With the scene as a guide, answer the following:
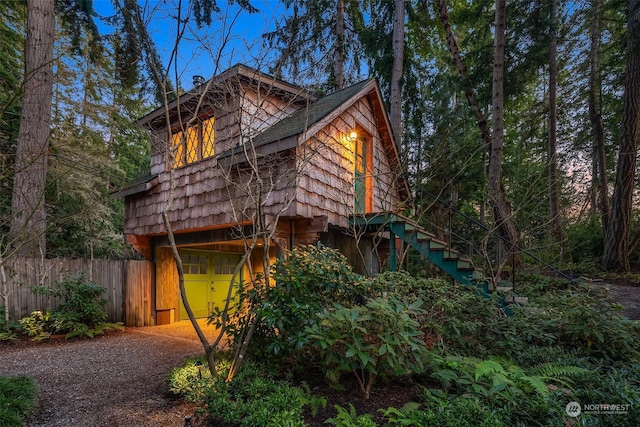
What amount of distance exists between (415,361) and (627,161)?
912cm

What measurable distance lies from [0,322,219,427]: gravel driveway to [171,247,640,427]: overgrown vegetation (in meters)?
0.35

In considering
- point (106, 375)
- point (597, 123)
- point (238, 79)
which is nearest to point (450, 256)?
point (238, 79)

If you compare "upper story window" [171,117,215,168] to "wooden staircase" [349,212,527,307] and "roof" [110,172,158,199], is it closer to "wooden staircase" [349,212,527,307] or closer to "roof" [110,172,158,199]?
"roof" [110,172,158,199]

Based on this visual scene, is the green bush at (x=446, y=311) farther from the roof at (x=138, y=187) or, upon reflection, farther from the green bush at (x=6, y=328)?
the green bush at (x=6, y=328)

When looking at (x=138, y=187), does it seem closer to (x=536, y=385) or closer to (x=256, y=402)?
(x=256, y=402)

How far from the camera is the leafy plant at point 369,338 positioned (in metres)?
2.75

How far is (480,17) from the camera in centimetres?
968

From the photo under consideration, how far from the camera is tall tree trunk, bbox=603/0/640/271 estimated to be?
309 inches

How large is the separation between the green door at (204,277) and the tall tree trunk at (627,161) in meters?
10.3

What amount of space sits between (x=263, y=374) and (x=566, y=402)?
8.76ft

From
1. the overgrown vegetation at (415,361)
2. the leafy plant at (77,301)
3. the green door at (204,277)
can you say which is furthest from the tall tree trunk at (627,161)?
the leafy plant at (77,301)

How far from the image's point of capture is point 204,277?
8.91 metres
